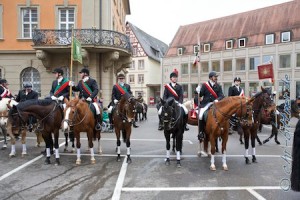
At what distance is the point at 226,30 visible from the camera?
46.2 meters

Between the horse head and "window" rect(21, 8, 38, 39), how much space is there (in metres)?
15.6

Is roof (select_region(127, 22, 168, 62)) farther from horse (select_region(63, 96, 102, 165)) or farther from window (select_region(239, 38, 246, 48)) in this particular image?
horse (select_region(63, 96, 102, 165))

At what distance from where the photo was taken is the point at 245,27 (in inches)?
1747

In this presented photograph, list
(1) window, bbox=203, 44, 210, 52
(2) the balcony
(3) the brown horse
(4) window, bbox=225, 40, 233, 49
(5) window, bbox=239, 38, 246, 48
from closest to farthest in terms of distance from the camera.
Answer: (3) the brown horse, (2) the balcony, (5) window, bbox=239, 38, 246, 48, (4) window, bbox=225, 40, 233, 49, (1) window, bbox=203, 44, 210, 52

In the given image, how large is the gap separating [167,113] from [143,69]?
52809 mm

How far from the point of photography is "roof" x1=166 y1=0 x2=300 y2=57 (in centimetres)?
4030

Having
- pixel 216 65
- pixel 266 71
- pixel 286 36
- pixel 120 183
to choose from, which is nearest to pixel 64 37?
pixel 266 71

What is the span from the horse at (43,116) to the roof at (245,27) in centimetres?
3092

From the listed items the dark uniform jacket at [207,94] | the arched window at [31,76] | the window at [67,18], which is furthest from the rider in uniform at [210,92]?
the arched window at [31,76]

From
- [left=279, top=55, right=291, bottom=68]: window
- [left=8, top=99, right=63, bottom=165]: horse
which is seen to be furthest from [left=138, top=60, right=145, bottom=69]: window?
[left=8, top=99, right=63, bottom=165]: horse

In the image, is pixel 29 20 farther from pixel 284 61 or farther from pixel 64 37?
pixel 284 61

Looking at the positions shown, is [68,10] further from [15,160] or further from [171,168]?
[171,168]

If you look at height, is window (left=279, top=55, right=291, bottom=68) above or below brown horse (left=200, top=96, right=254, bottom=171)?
Result: above

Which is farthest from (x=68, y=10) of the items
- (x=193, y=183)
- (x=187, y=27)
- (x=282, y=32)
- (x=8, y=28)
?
(x=187, y=27)
